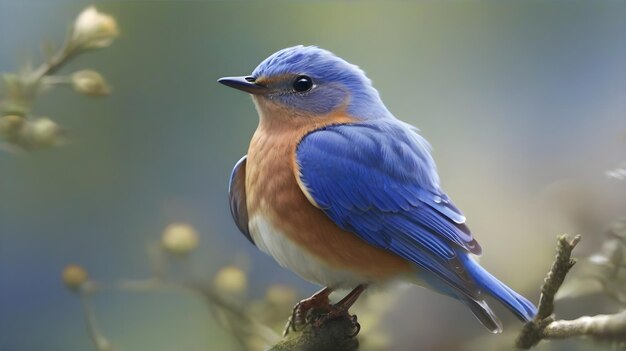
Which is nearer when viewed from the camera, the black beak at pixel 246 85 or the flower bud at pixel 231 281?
the black beak at pixel 246 85

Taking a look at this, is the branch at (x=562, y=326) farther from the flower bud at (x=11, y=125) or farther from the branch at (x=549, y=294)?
the flower bud at (x=11, y=125)

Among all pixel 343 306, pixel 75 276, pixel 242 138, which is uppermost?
pixel 242 138

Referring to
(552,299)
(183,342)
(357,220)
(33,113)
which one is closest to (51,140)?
(33,113)

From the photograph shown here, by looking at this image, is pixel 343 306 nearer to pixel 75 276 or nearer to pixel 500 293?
pixel 500 293

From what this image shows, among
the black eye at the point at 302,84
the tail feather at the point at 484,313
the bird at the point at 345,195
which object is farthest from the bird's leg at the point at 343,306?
the black eye at the point at 302,84

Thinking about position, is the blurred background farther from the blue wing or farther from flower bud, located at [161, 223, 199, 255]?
the blue wing

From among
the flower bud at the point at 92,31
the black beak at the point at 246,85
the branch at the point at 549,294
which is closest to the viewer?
the branch at the point at 549,294

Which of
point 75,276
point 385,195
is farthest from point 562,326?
point 75,276
